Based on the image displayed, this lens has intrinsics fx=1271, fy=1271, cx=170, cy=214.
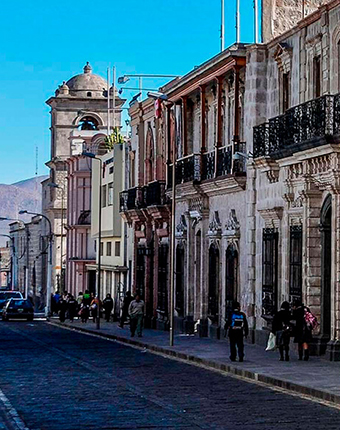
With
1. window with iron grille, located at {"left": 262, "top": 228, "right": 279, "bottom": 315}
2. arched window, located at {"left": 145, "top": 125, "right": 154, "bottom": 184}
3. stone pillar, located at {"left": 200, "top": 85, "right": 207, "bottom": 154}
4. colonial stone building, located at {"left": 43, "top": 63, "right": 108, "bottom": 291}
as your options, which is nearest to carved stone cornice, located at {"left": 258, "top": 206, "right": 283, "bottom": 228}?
window with iron grille, located at {"left": 262, "top": 228, "right": 279, "bottom": 315}

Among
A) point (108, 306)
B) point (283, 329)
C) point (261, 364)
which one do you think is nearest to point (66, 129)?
point (108, 306)

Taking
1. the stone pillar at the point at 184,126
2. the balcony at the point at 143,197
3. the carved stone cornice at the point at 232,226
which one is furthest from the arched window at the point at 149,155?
the carved stone cornice at the point at 232,226

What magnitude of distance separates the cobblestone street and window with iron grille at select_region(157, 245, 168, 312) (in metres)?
16.6

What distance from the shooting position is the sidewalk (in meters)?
22.9

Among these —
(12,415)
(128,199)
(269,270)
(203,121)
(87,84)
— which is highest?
(87,84)

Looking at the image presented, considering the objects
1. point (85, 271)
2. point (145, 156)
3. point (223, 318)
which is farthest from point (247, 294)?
point (85, 271)

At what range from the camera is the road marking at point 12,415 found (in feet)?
56.0

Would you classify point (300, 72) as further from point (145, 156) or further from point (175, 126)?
point (145, 156)

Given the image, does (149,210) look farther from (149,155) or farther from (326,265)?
(326,265)

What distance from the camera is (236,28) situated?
4019cm

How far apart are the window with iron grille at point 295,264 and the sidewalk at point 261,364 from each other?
5.23ft

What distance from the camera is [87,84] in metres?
93.6

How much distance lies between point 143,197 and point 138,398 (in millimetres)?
31916

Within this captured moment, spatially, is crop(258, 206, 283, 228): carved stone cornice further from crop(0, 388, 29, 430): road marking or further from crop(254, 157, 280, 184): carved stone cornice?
crop(0, 388, 29, 430): road marking
